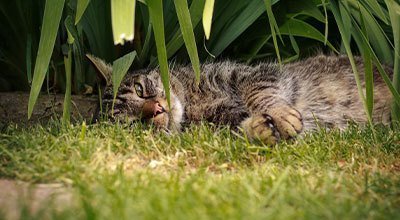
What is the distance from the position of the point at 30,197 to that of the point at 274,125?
146cm

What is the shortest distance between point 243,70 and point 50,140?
132 centimetres

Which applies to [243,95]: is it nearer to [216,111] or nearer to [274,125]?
[216,111]

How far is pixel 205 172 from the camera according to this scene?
1.99 meters

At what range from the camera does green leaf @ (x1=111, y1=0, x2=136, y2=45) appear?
1855mm

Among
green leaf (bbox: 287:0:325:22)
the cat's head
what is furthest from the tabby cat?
green leaf (bbox: 287:0:325:22)

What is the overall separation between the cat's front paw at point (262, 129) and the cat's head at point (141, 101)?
393 millimetres

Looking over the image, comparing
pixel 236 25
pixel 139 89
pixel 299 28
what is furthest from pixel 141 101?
pixel 299 28

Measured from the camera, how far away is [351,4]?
300cm

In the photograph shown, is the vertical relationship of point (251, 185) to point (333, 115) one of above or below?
above

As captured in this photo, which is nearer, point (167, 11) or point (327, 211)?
point (327, 211)

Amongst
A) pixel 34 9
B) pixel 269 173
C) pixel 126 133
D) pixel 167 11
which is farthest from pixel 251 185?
pixel 34 9

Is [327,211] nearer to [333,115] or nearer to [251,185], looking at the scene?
[251,185]

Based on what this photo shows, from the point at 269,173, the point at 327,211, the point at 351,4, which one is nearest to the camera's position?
the point at 327,211

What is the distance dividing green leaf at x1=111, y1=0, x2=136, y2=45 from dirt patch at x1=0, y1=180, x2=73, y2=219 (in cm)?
49
